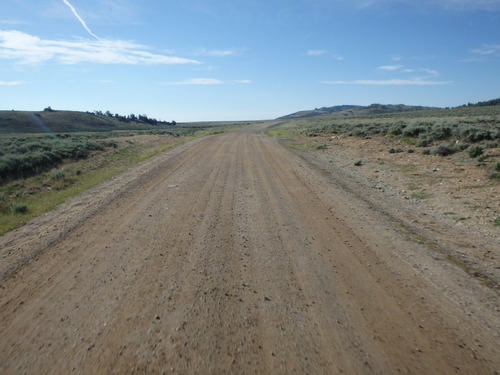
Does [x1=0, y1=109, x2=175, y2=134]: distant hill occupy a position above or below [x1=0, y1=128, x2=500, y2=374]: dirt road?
below

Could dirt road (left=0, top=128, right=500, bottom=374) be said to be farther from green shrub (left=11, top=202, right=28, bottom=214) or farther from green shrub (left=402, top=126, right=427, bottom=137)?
green shrub (left=402, top=126, right=427, bottom=137)

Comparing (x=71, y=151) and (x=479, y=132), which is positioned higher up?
(x=479, y=132)

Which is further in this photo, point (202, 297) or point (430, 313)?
point (202, 297)

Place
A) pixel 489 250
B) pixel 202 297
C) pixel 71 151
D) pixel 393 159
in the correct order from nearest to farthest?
1. pixel 202 297
2. pixel 489 250
3. pixel 393 159
4. pixel 71 151

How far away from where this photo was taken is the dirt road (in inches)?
133

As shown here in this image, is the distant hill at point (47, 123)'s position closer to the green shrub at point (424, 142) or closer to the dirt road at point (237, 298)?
the green shrub at point (424, 142)

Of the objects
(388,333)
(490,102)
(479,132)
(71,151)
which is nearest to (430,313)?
(388,333)

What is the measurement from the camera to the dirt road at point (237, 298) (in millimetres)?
3383

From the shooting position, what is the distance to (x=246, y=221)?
762cm

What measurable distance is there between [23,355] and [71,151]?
73.4 ft

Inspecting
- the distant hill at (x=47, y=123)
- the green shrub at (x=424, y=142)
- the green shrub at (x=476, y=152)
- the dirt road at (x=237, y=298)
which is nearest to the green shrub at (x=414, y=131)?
the green shrub at (x=424, y=142)

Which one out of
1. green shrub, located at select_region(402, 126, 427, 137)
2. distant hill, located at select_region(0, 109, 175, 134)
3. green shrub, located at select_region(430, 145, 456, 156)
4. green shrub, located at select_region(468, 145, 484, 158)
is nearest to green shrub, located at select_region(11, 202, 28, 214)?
green shrub, located at select_region(468, 145, 484, 158)

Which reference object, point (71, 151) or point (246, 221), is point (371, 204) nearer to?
point (246, 221)

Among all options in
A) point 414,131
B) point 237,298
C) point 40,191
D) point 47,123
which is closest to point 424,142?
point 414,131
